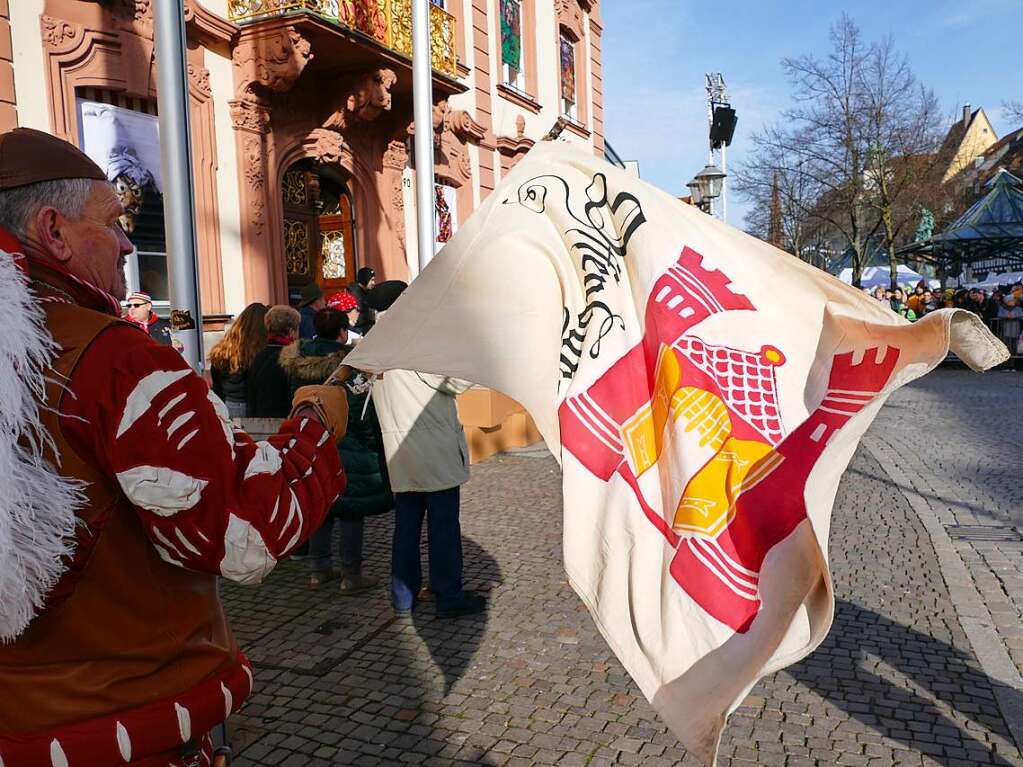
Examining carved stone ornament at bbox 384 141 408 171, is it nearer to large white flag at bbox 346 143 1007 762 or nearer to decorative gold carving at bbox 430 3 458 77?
decorative gold carving at bbox 430 3 458 77

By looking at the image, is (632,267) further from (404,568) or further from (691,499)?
(404,568)

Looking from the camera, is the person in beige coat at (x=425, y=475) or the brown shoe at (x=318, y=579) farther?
the brown shoe at (x=318, y=579)

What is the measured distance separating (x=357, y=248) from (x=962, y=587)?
10.1 m

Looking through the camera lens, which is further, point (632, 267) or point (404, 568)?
point (404, 568)

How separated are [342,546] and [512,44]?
46.6ft

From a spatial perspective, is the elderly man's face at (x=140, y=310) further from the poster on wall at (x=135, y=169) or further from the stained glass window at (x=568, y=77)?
the stained glass window at (x=568, y=77)

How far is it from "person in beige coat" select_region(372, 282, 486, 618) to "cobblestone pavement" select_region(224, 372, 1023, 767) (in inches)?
7.5

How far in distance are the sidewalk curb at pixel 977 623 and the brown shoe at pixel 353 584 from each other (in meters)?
3.32

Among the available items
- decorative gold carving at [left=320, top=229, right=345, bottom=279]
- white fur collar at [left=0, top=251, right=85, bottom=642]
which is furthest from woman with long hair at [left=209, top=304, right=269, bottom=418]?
decorative gold carving at [left=320, top=229, right=345, bottom=279]

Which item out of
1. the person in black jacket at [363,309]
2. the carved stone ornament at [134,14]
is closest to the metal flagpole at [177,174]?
the person in black jacket at [363,309]

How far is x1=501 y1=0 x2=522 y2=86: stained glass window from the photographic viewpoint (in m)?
16.6

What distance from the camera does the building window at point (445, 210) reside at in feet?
47.0

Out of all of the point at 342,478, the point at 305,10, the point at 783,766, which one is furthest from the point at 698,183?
the point at 342,478

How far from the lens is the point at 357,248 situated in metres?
13.1
